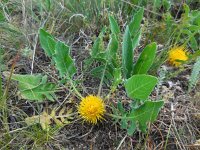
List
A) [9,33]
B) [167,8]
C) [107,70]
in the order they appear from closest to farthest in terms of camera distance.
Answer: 1. [107,70]
2. [9,33]
3. [167,8]

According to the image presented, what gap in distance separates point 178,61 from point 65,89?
1.43 feet

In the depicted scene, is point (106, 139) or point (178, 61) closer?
point (106, 139)

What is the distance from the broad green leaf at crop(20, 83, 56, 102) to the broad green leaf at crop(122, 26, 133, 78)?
0.25 m

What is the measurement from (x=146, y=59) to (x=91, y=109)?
25cm

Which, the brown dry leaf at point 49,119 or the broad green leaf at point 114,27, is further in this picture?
the broad green leaf at point 114,27

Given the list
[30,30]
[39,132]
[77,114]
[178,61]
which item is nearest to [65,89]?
[77,114]

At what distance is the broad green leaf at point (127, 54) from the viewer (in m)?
1.35

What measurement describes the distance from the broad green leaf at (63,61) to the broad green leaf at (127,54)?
0.58 ft

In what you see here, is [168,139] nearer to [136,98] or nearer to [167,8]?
[136,98]

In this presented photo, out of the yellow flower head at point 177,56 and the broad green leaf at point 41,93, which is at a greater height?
the yellow flower head at point 177,56

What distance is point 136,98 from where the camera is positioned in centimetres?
126

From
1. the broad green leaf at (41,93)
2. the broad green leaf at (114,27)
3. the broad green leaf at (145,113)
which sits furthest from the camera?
the broad green leaf at (114,27)

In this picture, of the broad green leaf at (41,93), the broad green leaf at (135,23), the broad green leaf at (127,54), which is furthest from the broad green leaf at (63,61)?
the broad green leaf at (135,23)

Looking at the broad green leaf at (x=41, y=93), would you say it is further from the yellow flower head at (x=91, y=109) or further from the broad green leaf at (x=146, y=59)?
the broad green leaf at (x=146, y=59)
